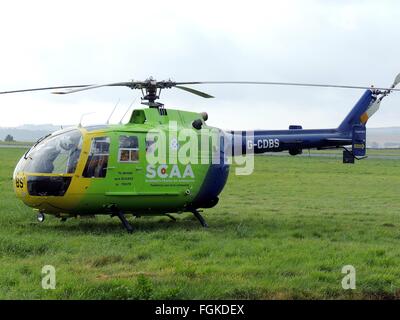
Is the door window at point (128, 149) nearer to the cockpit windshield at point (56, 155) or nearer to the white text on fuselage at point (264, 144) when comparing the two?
the cockpit windshield at point (56, 155)

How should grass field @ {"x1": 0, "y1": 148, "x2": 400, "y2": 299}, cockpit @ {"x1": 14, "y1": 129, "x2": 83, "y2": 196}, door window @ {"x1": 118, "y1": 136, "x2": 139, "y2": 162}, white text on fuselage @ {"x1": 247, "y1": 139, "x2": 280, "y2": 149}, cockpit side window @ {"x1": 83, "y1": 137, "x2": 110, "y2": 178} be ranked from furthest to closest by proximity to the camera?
white text on fuselage @ {"x1": 247, "y1": 139, "x2": 280, "y2": 149}, door window @ {"x1": 118, "y1": 136, "x2": 139, "y2": 162}, cockpit side window @ {"x1": 83, "y1": 137, "x2": 110, "y2": 178}, cockpit @ {"x1": 14, "y1": 129, "x2": 83, "y2": 196}, grass field @ {"x1": 0, "y1": 148, "x2": 400, "y2": 299}

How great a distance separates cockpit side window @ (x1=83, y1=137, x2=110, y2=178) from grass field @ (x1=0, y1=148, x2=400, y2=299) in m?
1.25

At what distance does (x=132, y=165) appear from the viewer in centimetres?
1280

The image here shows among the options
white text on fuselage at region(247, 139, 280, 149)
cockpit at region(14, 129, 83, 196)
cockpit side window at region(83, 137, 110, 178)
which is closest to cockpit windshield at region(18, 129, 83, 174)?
cockpit at region(14, 129, 83, 196)

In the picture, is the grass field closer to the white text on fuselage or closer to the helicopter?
the helicopter

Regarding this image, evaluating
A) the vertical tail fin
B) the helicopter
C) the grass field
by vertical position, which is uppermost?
the vertical tail fin

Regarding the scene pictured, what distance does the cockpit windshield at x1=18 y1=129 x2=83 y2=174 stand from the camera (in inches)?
479

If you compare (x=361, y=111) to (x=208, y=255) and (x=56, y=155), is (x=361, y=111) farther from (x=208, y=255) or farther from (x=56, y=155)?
(x=56, y=155)

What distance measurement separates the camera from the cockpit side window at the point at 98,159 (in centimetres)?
1235

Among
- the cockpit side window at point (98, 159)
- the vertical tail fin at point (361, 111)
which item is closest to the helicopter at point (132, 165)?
the cockpit side window at point (98, 159)

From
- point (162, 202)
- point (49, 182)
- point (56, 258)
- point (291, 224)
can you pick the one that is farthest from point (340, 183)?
point (56, 258)

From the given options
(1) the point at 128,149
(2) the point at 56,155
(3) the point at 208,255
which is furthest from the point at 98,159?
(3) the point at 208,255
